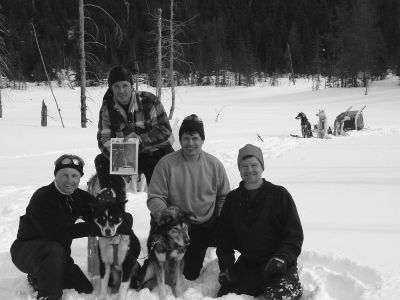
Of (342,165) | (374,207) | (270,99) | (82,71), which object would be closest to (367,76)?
(270,99)

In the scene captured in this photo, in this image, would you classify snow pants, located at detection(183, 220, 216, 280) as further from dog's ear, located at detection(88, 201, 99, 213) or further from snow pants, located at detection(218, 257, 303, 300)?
dog's ear, located at detection(88, 201, 99, 213)

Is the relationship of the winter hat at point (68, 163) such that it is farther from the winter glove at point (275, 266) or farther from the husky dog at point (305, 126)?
the husky dog at point (305, 126)

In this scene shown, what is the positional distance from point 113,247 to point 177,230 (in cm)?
52

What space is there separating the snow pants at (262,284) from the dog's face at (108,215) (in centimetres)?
107

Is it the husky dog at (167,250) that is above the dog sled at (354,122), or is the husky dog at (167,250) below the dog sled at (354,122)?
below

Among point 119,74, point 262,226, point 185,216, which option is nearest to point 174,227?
point 185,216

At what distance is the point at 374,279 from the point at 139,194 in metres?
4.10

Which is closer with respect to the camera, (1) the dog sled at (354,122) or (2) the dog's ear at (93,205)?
(2) the dog's ear at (93,205)

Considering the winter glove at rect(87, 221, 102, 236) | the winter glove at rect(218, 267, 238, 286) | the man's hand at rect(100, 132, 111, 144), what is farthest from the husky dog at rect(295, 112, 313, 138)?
the winter glove at rect(87, 221, 102, 236)

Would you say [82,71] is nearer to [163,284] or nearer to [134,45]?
[163,284]

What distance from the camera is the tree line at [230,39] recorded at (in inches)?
1510

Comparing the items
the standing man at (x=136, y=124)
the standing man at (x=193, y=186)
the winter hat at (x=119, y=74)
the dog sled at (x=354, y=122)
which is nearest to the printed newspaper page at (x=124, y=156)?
the standing man at (x=136, y=124)

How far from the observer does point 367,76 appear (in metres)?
37.8

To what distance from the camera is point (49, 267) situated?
3.37 meters
